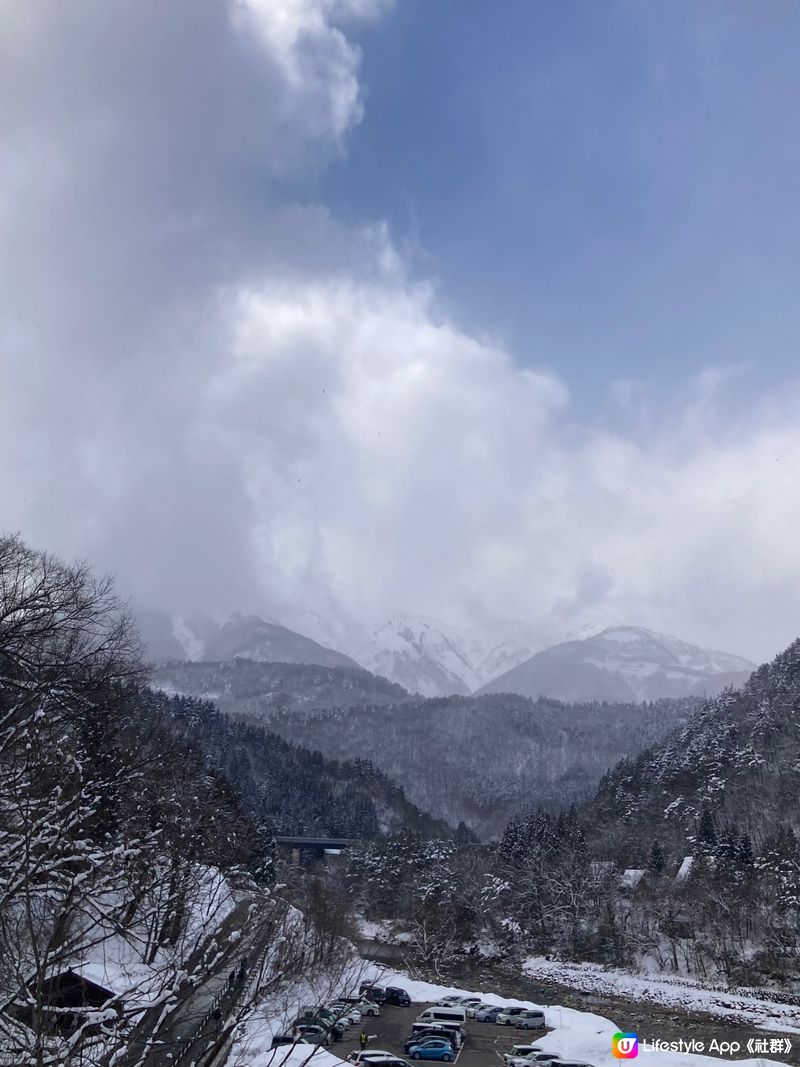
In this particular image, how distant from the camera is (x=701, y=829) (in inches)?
2404

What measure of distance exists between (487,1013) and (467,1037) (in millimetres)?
4602

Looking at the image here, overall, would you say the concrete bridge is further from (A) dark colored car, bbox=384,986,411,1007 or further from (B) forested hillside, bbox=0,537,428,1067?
(A) dark colored car, bbox=384,986,411,1007

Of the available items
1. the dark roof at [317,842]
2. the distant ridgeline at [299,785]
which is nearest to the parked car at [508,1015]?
the dark roof at [317,842]

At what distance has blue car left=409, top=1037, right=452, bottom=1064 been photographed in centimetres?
2773

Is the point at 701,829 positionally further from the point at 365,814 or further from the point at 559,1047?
the point at 365,814

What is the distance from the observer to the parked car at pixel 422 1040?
28.3m

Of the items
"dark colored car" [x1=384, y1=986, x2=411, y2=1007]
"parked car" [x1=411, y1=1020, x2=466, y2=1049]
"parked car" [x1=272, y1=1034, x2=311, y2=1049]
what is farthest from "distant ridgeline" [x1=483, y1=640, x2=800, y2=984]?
"parked car" [x1=272, y1=1034, x2=311, y2=1049]

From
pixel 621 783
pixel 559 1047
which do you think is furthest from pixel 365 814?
pixel 559 1047

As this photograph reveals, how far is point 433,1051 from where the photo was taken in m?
27.7

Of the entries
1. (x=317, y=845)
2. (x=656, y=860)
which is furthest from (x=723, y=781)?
(x=317, y=845)

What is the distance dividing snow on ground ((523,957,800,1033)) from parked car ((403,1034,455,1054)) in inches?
625

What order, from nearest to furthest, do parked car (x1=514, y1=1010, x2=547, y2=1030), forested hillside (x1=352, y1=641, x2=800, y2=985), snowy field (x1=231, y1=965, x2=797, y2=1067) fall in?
snowy field (x1=231, y1=965, x2=797, y2=1067) → parked car (x1=514, y1=1010, x2=547, y2=1030) → forested hillside (x1=352, y1=641, x2=800, y2=985)

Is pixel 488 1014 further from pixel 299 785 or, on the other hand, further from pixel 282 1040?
pixel 299 785

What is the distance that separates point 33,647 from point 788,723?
75.0 metres
